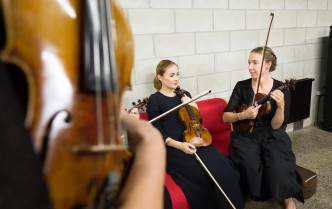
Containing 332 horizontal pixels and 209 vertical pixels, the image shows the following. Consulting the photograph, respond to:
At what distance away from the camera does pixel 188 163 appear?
65.4 inches

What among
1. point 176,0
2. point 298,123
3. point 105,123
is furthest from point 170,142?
point 298,123

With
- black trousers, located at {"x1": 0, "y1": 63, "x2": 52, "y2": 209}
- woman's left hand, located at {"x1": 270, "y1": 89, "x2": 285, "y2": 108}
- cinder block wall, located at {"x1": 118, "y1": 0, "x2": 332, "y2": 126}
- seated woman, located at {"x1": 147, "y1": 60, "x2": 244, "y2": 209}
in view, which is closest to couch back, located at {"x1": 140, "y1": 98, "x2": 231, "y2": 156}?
cinder block wall, located at {"x1": 118, "y1": 0, "x2": 332, "y2": 126}

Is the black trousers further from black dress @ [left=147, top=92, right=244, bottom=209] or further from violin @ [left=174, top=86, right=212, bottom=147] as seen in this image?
violin @ [left=174, top=86, right=212, bottom=147]

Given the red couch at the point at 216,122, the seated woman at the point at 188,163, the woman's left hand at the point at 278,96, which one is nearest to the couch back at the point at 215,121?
the red couch at the point at 216,122

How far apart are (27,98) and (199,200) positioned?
4.72ft

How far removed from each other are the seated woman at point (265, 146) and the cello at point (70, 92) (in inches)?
63.1

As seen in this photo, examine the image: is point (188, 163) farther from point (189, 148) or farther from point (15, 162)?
point (15, 162)

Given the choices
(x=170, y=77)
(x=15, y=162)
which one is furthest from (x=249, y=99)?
(x=15, y=162)

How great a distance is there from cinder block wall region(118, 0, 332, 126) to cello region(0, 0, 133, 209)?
1.81 metres

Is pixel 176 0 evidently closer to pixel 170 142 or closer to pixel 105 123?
pixel 170 142

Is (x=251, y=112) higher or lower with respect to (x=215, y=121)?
higher

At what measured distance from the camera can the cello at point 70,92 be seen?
25 cm

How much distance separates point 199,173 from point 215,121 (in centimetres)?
79

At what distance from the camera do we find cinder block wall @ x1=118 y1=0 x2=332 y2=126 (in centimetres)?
216
